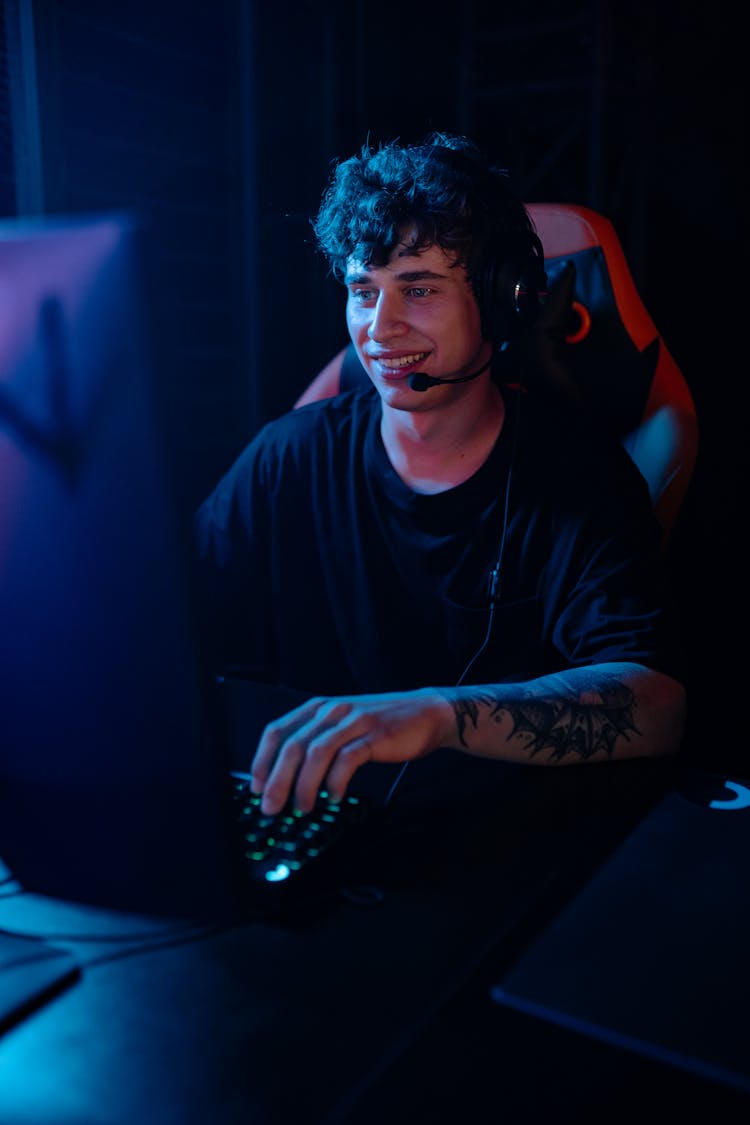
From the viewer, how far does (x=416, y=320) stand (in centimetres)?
134

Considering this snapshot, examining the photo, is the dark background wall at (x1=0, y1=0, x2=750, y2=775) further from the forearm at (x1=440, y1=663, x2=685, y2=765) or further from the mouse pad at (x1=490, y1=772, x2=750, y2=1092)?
the mouse pad at (x1=490, y1=772, x2=750, y2=1092)

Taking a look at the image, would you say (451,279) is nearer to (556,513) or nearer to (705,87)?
(556,513)

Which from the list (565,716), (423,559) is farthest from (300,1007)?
(423,559)

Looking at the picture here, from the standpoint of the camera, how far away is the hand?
69 centimetres

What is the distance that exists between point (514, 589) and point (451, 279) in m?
0.43

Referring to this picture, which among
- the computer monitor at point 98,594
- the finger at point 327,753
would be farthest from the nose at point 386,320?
the computer monitor at point 98,594

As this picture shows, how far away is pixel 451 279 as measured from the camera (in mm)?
1347

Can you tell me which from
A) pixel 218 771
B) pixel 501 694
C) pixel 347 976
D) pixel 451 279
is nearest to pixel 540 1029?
pixel 347 976

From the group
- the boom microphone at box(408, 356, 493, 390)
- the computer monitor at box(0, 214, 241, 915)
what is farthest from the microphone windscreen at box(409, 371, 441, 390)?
the computer monitor at box(0, 214, 241, 915)

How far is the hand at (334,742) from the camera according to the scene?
0.69 m

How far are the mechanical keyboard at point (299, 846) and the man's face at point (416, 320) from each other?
28.2 inches

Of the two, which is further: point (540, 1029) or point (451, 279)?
point (451, 279)

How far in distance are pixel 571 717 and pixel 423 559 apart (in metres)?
0.47

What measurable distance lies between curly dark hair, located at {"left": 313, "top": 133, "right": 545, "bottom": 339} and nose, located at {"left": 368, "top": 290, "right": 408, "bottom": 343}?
0.16ft
